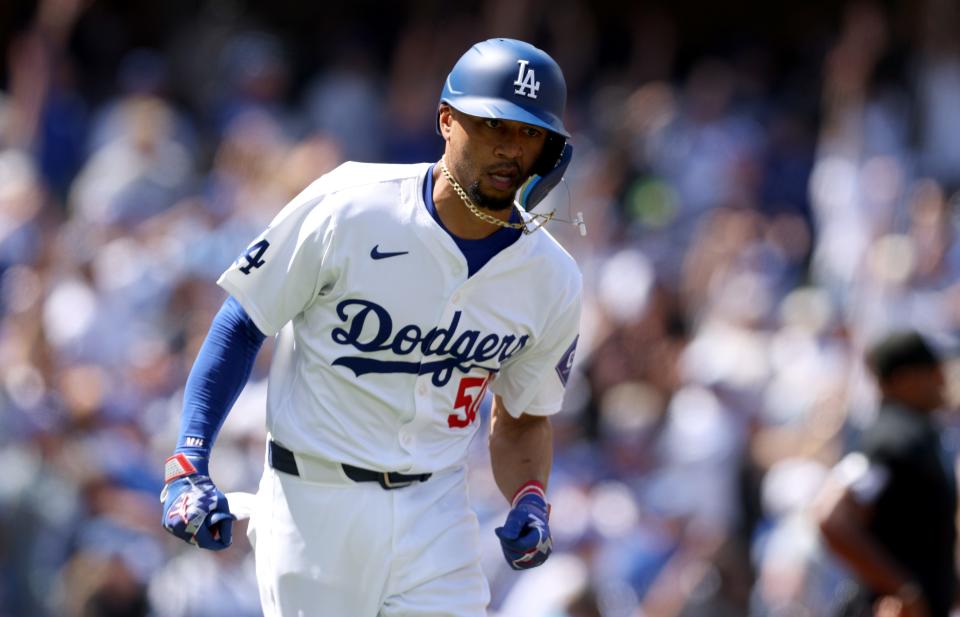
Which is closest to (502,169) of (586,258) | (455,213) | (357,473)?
(455,213)

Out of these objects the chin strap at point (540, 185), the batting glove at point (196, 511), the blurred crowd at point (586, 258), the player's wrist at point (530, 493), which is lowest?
the blurred crowd at point (586, 258)

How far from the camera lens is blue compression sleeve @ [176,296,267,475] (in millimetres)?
4066

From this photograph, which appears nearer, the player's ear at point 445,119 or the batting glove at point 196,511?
the batting glove at point 196,511

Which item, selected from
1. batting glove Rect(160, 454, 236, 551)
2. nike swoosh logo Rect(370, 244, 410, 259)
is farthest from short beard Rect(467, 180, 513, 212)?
batting glove Rect(160, 454, 236, 551)

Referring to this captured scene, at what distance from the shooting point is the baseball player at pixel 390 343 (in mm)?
4113

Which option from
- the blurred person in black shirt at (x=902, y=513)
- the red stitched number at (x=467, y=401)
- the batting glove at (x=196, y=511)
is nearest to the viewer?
the batting glove at (x=196, y=511)

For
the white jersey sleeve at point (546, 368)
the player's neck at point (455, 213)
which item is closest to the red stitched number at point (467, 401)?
the white jersey sleeve at point (546, 368)

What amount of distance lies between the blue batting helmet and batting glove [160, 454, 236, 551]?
3.85ft

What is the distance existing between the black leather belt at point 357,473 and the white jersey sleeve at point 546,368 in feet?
1.34

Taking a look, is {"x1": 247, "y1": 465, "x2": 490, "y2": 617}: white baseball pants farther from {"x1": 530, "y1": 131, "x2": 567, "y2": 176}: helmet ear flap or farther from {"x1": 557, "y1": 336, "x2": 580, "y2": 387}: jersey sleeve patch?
{"x1": 530, "y1": 131, "x2": 567, "y2": 176}: helmet ear flap

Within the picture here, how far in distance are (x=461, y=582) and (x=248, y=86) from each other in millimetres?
8515

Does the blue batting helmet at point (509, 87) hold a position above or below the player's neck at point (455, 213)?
above

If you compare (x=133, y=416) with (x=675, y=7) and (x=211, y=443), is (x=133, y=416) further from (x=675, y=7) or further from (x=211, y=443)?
(x=675, y=7)

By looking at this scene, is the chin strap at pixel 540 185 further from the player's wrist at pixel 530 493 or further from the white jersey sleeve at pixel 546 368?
the player's wrist at pixel 530 493
